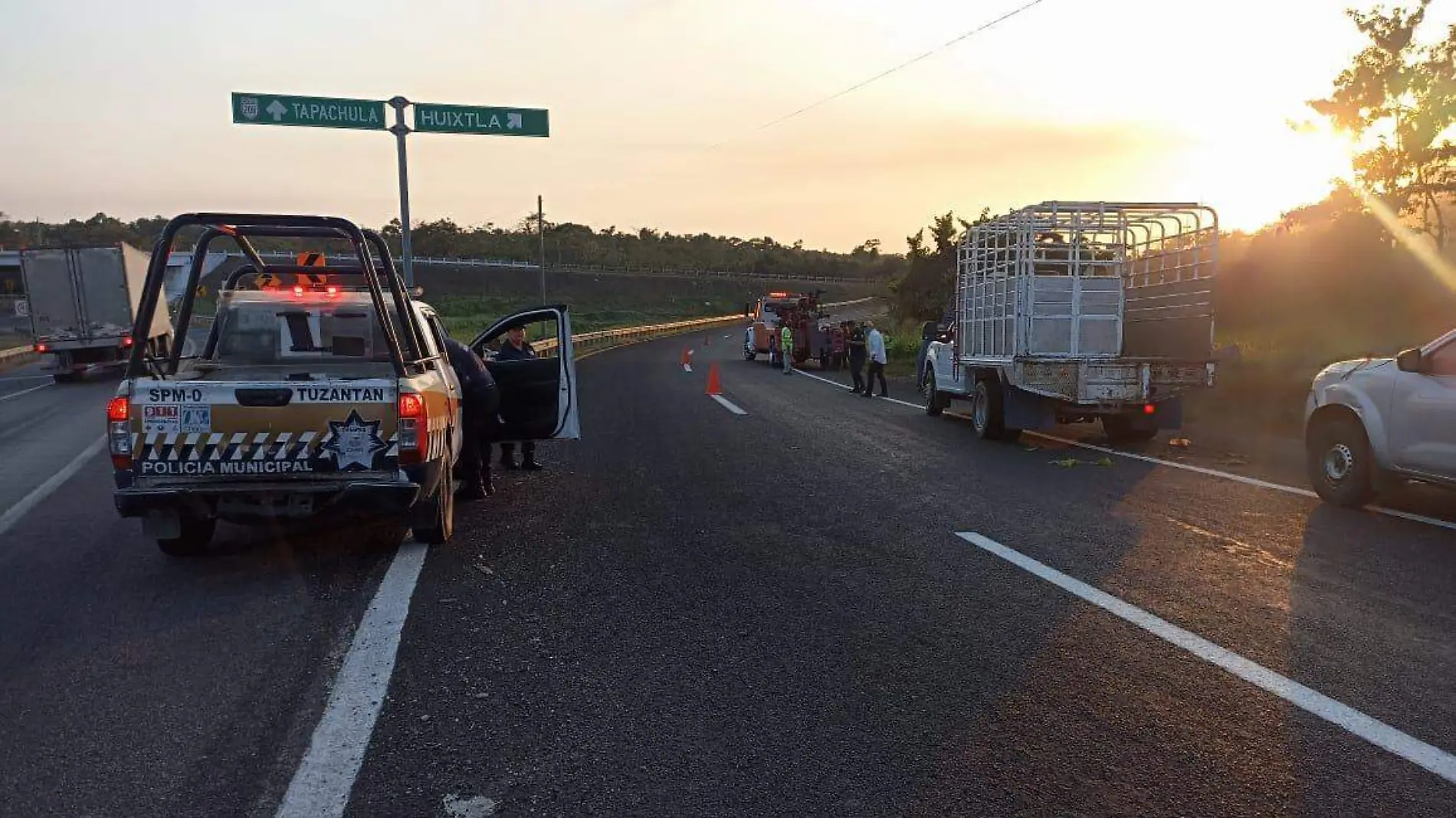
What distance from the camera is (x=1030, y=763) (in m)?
3.48

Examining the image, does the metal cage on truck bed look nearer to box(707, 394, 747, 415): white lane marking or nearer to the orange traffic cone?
box(707, 394, 747, 415): white lane marking

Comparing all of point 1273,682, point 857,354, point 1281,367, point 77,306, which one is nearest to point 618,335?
point 77,306

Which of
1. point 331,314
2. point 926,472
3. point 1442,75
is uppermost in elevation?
point 1442,75

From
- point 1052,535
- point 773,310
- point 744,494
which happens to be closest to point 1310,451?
point 1052,535

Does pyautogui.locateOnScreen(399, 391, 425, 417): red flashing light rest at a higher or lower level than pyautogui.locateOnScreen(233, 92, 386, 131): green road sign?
lower

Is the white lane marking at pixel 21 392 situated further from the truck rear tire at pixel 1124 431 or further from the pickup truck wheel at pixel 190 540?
the truck rear tire at pixel 1124 431

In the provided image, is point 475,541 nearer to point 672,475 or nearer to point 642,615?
point 642,615

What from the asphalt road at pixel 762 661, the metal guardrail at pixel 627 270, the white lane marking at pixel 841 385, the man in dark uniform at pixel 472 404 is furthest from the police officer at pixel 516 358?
the metal guardrail at pixel 627 270

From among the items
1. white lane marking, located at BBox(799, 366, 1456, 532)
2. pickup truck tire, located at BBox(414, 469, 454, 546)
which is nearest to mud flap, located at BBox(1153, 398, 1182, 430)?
white lane marking, located at BBox(799, 366, 1456, 532)

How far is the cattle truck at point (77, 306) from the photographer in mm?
23141

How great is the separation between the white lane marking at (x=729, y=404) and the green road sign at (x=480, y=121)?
6.48 m

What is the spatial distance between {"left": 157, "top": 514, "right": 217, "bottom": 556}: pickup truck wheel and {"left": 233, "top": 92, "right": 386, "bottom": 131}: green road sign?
13.8 metres

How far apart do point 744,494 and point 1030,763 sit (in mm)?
→ 5374

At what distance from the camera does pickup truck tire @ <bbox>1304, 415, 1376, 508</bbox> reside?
7.93 meters
